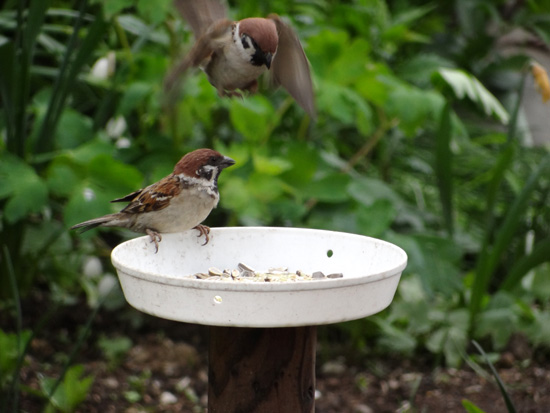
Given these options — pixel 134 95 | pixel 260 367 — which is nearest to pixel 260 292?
pixel 260 367

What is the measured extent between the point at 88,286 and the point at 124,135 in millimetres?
756

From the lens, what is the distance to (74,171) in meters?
2.96

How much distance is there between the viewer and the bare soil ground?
3.27 metres

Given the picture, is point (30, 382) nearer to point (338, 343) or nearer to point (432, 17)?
point (338, 343)

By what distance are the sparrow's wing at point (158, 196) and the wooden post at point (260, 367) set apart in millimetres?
373

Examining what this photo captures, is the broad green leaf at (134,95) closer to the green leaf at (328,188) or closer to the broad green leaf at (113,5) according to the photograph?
the broad green leaf at (113,5)

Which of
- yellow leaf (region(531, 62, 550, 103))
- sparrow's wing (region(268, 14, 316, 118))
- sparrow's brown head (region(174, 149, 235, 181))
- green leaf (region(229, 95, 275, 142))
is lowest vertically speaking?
green leaf (region(229, 95, 275, 142))

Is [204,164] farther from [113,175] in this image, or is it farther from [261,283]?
[113,175]

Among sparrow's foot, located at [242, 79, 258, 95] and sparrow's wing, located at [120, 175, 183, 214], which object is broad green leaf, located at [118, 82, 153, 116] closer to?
sparrow's wing, located at [120, 175, 183, 214]

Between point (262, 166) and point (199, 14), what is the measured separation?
1.02m

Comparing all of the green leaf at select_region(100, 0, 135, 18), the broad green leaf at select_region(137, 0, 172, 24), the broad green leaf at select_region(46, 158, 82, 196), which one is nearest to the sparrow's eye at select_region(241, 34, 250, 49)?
the broad green leaf at select_region(137, 0, 172, 24)

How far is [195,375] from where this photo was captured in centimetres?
352

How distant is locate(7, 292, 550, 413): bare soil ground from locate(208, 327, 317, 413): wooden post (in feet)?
4.22

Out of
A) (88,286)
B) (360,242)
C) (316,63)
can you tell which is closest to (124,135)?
(88,286)
